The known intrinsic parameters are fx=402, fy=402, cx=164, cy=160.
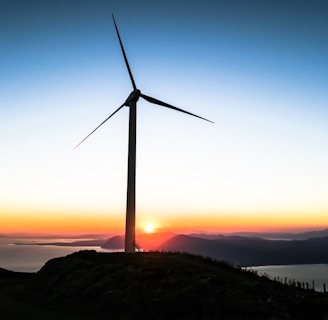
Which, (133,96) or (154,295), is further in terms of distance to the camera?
(133,96)

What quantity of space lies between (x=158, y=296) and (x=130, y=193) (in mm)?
24678

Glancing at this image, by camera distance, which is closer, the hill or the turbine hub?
the hill

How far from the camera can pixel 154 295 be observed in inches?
1444

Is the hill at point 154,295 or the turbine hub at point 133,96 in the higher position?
the turbine hub at point 133,96

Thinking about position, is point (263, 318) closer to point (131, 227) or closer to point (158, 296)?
point (158, 296)

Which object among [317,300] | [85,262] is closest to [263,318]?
[317,300]

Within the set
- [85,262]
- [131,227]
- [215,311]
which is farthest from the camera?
[131,227]

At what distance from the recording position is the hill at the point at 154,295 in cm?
3158

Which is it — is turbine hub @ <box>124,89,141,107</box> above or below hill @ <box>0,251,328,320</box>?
above

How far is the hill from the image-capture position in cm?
3158

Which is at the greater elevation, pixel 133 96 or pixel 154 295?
pixel 133 96

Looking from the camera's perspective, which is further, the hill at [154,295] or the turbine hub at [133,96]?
the turbine hub at [133,96]

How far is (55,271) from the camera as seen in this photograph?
55.2m

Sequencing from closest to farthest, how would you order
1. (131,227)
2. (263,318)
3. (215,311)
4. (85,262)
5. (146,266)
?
(263,318) < (215,311) < (146,266) < (85,262) < (131,227)
